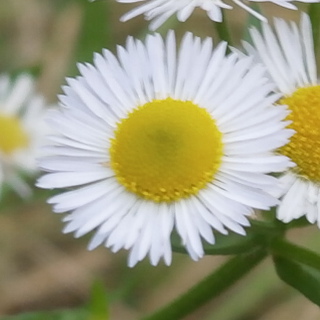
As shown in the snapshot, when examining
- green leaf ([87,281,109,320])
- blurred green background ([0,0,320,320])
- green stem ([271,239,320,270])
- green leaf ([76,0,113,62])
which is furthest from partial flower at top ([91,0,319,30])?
blurred green background ([0,0,320,320])

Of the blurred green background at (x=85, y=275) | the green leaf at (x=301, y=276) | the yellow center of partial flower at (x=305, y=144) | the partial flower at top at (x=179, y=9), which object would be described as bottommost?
the blurred green background at (x=85, y=275)

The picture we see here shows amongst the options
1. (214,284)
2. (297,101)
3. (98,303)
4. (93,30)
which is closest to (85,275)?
(93,30)

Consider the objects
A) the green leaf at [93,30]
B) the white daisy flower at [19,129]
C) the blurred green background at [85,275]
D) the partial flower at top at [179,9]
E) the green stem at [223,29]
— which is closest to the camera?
the partial flower at top at [179,9]

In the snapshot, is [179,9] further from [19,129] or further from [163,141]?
[19,129]

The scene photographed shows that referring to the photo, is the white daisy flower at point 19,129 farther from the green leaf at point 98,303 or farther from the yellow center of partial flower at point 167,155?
the yellow center of partial flower at point 167,155

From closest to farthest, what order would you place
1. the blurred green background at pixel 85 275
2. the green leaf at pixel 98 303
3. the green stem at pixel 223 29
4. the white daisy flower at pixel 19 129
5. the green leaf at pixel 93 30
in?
1. the green stem at pixel 223 29
2. the green leaf at pixel 98 303
3. the green leaf at pixel 93 30
4. the white daisy flower at pixel 19 129
5. the blurred green background at pixel 85 275

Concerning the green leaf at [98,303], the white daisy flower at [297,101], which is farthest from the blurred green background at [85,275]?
the white daisy flower at [297,101]

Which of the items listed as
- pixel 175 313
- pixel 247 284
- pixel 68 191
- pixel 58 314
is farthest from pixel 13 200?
pixel 68 191

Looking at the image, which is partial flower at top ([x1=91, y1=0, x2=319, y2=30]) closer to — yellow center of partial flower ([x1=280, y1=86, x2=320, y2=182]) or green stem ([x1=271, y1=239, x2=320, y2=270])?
yellow center of partial flower ([x1=280, y1=86, x2=320, y2=182])
